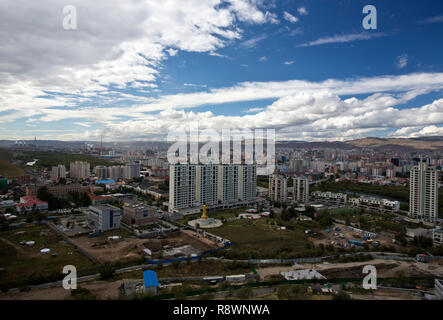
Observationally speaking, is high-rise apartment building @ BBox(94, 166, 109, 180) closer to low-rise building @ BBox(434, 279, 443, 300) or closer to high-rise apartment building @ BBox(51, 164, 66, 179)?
high-rise apartment building @ BBox(51, 164, 66, 179)

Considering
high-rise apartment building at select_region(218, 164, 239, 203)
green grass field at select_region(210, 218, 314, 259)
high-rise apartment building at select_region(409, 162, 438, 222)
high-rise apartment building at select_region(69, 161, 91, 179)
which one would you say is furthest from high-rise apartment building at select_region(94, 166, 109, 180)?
high-rise apartment building at select_region(409, 162, 438, 222)

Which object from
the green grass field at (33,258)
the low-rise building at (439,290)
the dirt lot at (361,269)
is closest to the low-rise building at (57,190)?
the green grass field at (33,258)

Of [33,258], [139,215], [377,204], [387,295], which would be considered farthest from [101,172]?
[387,295]

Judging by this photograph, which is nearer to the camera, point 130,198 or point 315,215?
point 315,215

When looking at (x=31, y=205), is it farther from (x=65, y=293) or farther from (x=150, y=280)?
(x=150, y=280)
